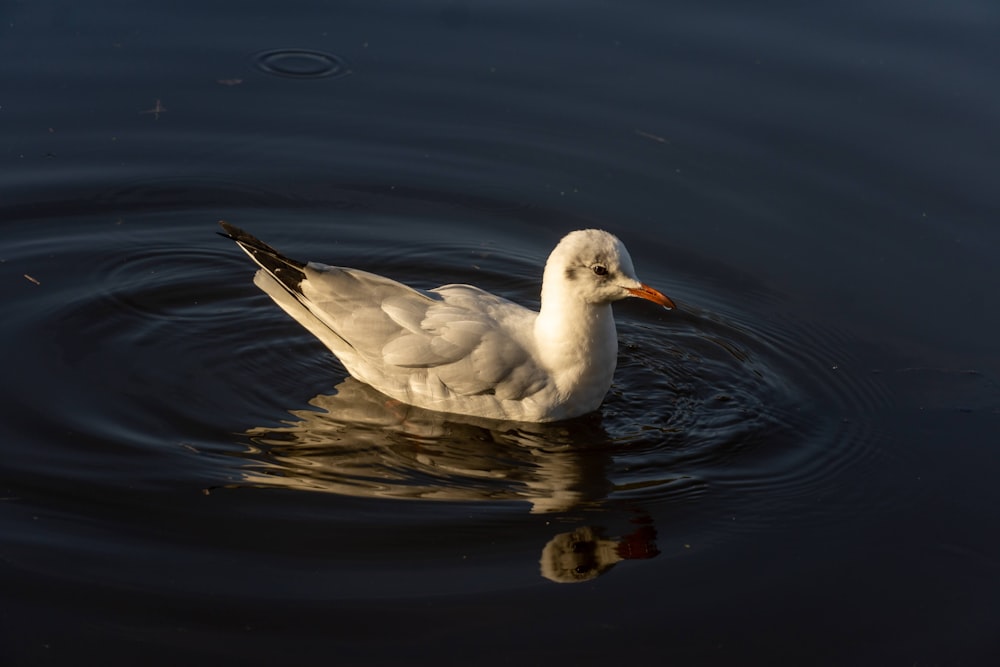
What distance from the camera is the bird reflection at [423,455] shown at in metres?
7.19

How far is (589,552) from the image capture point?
678 cm

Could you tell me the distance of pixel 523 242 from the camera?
32.6 feet

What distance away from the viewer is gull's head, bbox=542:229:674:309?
7863 millimetres

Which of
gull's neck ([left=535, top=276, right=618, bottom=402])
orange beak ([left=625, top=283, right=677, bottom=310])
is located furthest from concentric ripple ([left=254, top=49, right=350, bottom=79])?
orange beak ([left=625, top=283, right=677, bottom=310])

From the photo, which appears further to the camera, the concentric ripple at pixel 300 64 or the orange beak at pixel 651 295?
the concentric ripple at pixel 300 64

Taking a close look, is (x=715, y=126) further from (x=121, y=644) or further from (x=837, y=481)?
(x=121, y=644)

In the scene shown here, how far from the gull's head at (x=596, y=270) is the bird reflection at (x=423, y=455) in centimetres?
81

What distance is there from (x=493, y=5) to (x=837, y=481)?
6597 millimetres

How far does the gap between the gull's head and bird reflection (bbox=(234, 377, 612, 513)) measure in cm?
81

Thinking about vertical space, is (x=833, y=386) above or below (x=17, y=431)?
above

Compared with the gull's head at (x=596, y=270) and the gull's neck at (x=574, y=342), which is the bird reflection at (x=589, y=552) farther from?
the gull's head at (x=596, y=270)

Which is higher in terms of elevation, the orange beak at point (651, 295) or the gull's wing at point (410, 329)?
the orange beak at point (651, 295)

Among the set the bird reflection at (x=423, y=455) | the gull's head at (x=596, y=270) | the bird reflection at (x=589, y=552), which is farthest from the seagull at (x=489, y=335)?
the bird reflection at (x=589, y=552)

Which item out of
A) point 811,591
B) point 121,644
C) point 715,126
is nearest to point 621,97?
point 715,126
